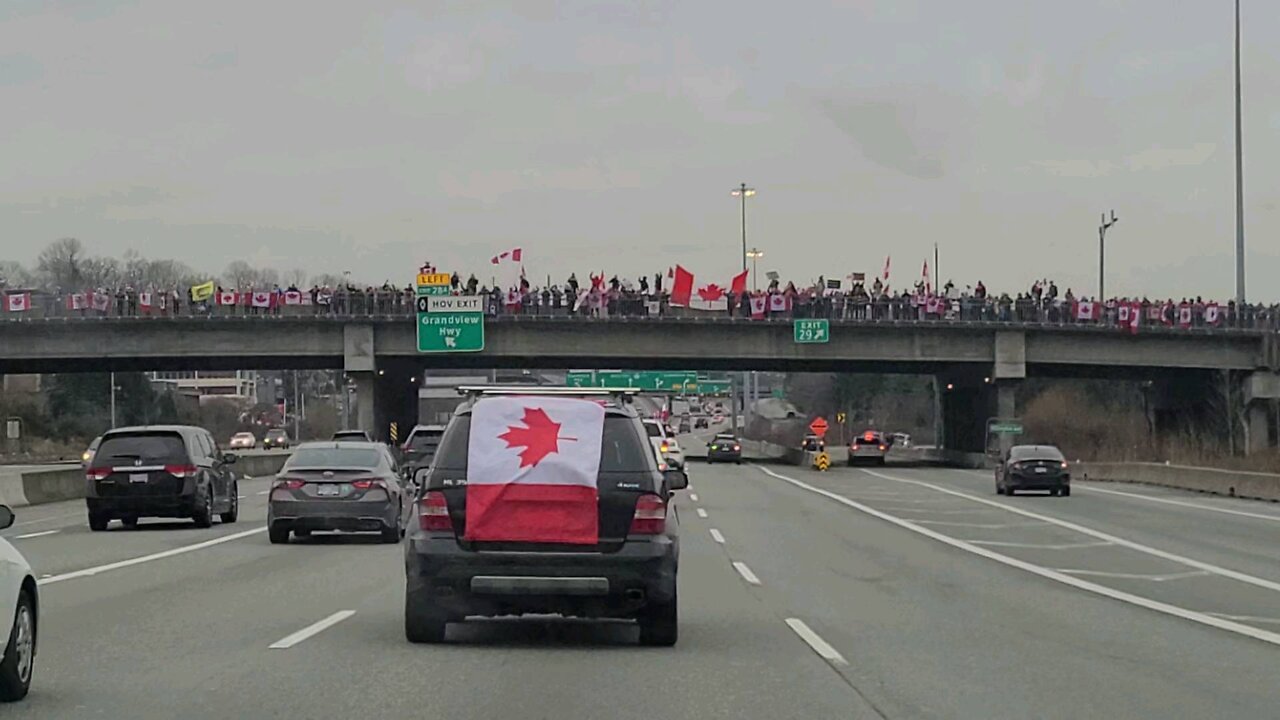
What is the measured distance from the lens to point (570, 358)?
68.9 metres

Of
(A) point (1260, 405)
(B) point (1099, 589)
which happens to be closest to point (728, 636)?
(B) point (1099, 589)

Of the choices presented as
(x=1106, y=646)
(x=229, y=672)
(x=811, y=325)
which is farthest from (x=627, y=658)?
(x=811, y=325)

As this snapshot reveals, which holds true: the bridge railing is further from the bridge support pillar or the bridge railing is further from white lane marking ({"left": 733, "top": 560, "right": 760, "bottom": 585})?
white lane marking ({"left": 733, "top": 560, "right": 760, "bottom": 585})

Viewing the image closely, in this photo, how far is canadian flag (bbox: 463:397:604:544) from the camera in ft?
40.6

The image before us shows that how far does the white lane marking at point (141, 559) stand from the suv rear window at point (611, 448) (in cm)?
817

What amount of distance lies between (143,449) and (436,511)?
16497mm

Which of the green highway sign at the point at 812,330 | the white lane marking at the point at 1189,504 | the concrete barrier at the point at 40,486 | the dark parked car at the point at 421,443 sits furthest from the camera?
the green highway sign at the point at 812,330

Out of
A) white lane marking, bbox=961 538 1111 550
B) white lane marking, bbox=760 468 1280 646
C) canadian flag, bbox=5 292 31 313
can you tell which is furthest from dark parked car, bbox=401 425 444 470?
canadian flag, bbox=5 292 31 313

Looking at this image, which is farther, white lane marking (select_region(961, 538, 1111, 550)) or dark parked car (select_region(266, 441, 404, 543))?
white lane marking (select_region(961, 538, 1111, 550))

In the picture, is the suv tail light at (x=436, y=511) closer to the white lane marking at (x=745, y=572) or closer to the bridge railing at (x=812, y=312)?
the white lane marking at (x=745, y=572)

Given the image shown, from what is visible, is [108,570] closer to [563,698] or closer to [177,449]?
[177,449]

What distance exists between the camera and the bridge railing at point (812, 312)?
66.6 metres

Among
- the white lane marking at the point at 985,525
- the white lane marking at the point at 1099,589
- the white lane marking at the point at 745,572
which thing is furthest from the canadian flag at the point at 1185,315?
the white lane marking at the point at 745,572

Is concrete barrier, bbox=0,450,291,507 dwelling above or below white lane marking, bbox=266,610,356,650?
below
